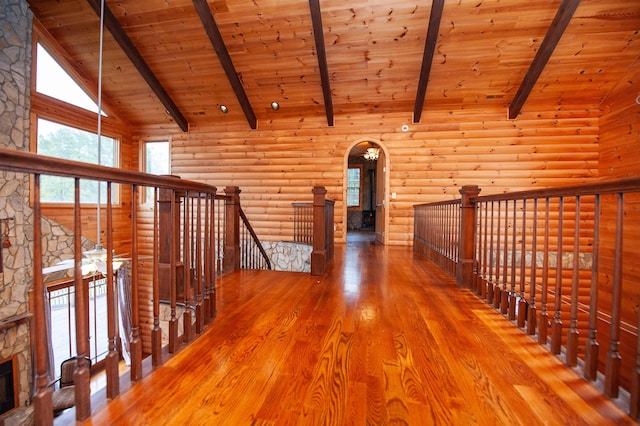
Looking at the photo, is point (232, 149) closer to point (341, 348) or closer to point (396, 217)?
point (396, 217)

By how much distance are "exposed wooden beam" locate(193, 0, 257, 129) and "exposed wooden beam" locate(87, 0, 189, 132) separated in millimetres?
1534

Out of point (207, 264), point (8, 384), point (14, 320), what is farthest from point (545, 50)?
point (8, 384)

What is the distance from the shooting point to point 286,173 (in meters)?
6.38

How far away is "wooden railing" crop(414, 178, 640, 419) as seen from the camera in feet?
3.97

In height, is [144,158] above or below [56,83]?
below

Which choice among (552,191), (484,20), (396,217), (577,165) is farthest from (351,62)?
(577,165)

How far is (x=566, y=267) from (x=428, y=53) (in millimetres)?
4492

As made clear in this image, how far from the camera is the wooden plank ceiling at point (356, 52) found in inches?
163

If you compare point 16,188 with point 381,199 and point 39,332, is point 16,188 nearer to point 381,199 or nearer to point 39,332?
point 39,332

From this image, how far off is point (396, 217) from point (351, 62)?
10.3ft

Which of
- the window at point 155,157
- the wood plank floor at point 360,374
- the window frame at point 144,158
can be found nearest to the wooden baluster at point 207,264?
the wood plank floor at point 360,374

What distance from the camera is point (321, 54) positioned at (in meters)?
4.59

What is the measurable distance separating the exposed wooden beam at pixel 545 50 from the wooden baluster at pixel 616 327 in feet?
13.8

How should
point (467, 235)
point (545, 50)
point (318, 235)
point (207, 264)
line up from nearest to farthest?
point (207, 264) → point (467, 235) → point (318, 235) → point (545, 50)
